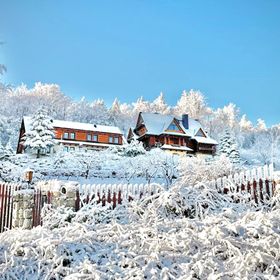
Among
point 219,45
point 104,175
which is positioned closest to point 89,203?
point 219,45

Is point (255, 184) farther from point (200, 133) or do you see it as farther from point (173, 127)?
point (200, 133)

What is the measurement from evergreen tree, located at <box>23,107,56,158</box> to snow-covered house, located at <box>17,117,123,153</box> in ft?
18.6

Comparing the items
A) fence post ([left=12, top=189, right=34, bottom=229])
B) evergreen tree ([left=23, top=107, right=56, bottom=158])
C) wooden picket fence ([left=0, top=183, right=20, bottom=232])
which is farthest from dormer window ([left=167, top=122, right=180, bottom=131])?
fence post ([left=12, top=189, right=34, bottom=229])

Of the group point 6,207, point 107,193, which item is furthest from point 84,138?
point 107,193

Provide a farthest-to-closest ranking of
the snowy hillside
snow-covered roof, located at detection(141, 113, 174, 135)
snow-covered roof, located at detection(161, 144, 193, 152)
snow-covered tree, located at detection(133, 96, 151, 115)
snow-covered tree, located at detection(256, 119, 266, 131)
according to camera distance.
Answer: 1. snow-covered tree, located at detection(133, 96, 151, 115)
2. snow-covered tree, located at detection(256, 119, 266, 131)
3. the snowy hillside
4. snow-covered roof, located at detection(141, 113, 174, 135)
5. snow-covered roof, located at detection(161, 144, 193, 152)

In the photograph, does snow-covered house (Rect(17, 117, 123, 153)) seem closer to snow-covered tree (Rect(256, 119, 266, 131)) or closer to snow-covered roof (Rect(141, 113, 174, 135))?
snow-covered roof (Rect(141, 113, 174, 135))

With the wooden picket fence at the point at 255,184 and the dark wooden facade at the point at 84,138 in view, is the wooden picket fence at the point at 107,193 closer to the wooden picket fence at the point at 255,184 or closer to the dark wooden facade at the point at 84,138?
the wooden picket fence at the point at 255,184

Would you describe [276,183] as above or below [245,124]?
below

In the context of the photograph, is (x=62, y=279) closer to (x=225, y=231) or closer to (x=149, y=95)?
(x=225, y=231)

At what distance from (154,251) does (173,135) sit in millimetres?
35577

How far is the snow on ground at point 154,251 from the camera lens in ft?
13.2

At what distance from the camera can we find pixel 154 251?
14.7 ft

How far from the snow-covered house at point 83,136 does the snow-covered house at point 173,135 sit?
3.59m

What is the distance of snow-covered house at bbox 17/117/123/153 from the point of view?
122 feet
